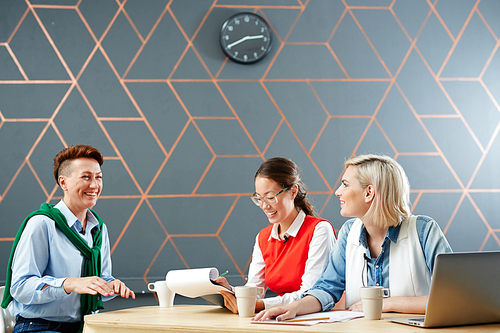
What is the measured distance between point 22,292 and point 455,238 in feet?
8.41

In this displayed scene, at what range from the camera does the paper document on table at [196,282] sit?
1382 millimetres

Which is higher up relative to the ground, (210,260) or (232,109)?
(232,109)

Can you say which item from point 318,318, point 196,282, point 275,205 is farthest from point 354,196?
point 196,282

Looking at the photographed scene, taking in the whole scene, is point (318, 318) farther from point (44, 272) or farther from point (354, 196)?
point (44, 272)

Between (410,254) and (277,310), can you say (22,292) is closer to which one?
(277,310)

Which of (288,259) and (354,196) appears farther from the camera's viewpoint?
(288,259)

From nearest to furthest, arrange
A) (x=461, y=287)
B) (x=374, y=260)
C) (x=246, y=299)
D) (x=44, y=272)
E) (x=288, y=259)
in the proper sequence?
(x=461, y=287) → (x=246, y=299) → (x=374, y=260) → (x=44, y=272) → (x=288, y=259)

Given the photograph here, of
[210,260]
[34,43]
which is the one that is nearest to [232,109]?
[210,260]

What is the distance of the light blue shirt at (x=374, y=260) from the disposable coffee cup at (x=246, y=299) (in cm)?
25

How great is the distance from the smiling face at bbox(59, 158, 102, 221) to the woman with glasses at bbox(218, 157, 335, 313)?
73 centimetres

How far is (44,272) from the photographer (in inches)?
70.0

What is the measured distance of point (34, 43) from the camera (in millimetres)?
2881

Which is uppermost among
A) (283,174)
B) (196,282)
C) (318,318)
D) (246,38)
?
(246,38)

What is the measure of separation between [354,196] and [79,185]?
117cm
